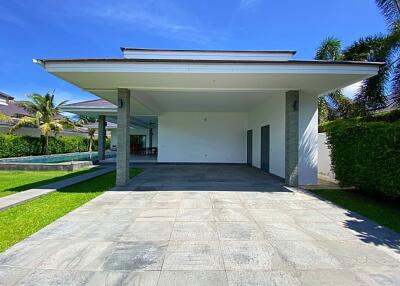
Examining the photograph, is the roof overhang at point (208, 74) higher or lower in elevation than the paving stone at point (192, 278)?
higher

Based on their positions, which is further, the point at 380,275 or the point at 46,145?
the point at 46,145

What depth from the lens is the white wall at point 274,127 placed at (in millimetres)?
12500

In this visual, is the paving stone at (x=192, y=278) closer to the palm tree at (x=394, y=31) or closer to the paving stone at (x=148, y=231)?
the paving stone at (x=148, y=231)

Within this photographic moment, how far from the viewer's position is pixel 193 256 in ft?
13.5

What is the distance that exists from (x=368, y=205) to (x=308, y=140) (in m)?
4.05

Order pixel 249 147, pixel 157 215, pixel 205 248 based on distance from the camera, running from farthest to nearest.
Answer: pixel 249 147
pixel 157 215
pixel 205 248

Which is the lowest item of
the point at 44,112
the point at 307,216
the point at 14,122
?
the point at 307,216

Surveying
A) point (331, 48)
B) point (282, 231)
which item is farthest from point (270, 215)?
point (331, 48)

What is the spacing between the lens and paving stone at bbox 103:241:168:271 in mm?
3791

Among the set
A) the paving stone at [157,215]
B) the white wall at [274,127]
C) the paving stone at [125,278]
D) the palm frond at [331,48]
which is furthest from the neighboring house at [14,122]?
the paving stone at [125,278]

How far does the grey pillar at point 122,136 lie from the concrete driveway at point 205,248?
291 centimetres

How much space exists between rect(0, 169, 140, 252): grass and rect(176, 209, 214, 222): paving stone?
272 cm

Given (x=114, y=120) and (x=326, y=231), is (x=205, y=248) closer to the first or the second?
(x=326, y=231)

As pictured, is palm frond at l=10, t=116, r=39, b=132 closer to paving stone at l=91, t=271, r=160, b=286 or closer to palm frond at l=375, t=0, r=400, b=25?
paving stone at l=91, t=271, r=160, b=286
